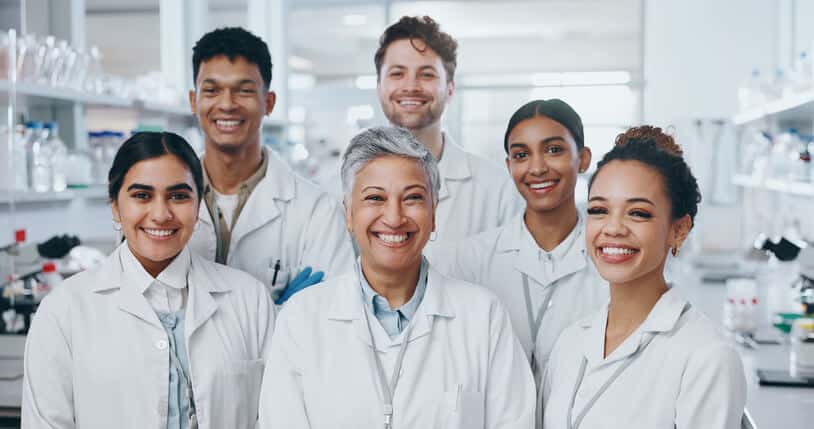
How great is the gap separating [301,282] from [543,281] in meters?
0.66

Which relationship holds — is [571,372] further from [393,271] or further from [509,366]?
[393,271]

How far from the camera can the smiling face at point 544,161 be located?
213 cm

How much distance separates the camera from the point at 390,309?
6.03ft

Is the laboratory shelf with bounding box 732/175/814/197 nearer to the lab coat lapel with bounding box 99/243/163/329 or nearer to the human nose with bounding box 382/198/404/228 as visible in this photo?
the human nose with bounding box 382/198/404/228

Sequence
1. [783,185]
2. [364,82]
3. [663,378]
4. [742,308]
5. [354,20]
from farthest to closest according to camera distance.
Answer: [354,20] < [364,82] < [783,185] < [742,308] < [663,378]

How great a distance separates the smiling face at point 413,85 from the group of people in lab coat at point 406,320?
461 millimetres

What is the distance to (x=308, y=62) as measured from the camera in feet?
28.7

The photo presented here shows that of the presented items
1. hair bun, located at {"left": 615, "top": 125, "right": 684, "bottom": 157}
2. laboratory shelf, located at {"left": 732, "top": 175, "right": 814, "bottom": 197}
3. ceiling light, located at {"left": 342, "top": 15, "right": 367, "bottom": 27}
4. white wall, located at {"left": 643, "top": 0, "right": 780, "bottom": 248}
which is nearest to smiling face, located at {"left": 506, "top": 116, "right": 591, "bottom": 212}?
hair bun, located at {"left": 615, "top": 125, "right": 684, "bottom": 157}

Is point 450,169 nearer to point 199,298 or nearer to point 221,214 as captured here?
point 221,214

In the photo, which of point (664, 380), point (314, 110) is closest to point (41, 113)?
point (664, 380)

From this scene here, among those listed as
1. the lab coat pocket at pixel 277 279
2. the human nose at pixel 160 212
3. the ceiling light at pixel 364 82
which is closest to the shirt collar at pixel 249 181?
the lab coat pocket at pixel 277 279

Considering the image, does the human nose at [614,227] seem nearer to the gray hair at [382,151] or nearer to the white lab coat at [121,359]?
the gray hair at [382,151]

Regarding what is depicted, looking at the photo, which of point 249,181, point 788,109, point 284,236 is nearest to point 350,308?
point 284,236

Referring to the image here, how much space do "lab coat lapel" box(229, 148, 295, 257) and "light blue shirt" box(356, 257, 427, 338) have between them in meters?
0.58
